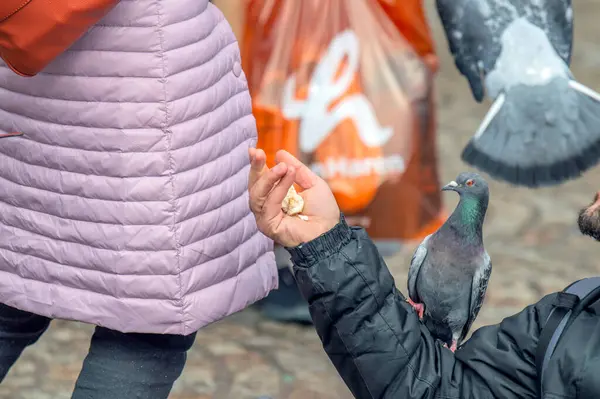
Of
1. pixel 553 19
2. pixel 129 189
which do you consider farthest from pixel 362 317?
pixel 553 19

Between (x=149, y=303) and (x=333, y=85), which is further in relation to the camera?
(x=333, y=85)

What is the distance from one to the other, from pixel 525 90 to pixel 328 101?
1175mm

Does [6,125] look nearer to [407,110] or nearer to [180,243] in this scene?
[180,243]

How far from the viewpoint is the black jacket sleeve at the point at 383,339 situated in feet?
5.92

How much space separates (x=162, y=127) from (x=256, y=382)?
62.2 inches

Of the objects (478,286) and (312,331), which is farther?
(312,331)

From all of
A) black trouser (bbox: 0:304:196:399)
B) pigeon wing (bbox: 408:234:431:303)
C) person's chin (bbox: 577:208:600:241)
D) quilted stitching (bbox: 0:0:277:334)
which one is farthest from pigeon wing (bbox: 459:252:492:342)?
black trouser (bbox: 0:304:196:399)

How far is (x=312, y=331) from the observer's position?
3658 mm

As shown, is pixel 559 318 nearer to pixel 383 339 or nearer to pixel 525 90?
pixel 383 339

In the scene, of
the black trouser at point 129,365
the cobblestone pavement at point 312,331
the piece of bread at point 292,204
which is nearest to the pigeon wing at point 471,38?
the piece of bread at point 292,204

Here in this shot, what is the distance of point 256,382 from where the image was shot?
3.34m

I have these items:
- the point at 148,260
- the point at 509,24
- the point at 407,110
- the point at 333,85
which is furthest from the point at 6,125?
the point at 407,110

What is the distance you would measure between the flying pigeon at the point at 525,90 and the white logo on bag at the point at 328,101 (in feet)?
3.07

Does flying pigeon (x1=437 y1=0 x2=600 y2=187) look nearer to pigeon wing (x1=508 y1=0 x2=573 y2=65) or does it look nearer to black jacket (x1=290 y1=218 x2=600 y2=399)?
pigeon wing (x1=508 y1=0 x2=573 y2=65)
